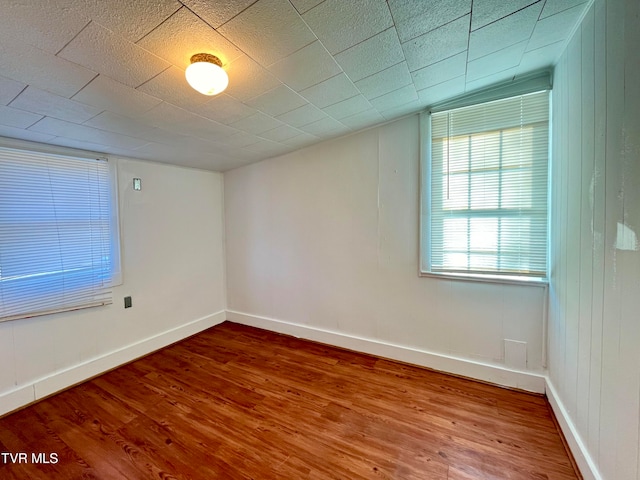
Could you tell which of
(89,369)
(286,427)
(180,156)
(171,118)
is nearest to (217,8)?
(171,118)

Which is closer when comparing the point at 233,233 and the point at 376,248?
the point at 376,248

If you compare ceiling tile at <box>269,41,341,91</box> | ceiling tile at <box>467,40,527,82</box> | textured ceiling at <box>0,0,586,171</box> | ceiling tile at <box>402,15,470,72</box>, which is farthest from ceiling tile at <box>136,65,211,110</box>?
ceiling tile at <box>467,40,527,82</box>

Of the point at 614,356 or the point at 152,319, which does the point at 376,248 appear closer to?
the point at 614,356

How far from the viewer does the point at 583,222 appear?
1.48 m

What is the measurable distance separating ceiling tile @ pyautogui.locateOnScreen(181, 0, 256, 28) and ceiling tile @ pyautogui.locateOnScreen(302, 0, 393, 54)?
0.93 ft

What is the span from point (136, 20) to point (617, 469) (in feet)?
9.16

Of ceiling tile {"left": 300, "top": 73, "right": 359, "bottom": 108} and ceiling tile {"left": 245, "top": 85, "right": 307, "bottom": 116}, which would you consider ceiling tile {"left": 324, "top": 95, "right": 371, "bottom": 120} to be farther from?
ceiling tile {"left": 245, "top": 85, "right": 307, "bottom": 116}

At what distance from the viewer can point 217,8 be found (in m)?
1.13

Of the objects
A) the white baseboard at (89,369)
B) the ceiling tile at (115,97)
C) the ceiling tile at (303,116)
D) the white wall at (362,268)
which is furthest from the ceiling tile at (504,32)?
the white baseboard at (89,369)

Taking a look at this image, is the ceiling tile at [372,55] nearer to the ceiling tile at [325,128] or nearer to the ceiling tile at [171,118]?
the ceiling tile at [325,128]

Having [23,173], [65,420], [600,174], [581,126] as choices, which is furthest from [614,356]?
[23,173]

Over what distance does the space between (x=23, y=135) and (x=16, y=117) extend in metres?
0.38

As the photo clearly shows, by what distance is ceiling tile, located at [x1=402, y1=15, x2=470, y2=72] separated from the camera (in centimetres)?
141

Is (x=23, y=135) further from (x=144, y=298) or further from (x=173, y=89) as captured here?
(x=144, y=298)
